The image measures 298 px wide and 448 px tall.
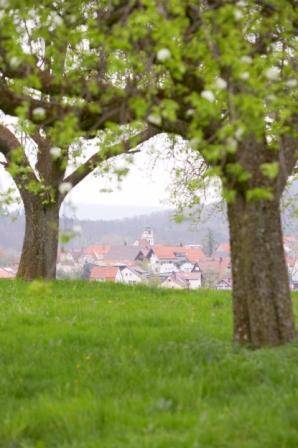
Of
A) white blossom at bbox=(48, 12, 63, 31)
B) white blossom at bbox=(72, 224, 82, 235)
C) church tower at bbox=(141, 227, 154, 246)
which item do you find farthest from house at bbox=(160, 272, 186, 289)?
church tower at bbox=(141, 227, 154, 246)

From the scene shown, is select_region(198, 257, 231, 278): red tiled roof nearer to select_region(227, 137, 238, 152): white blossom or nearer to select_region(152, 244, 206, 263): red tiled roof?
select_region(152, 244, 206, 263): red tiled roof

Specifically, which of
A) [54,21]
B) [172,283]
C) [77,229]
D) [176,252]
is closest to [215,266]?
[176,252]

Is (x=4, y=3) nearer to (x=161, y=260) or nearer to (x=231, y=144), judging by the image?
Result: (x=231, y=144)

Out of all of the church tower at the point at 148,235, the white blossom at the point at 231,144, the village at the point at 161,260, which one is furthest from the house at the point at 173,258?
the white blossom at the point at 231,144

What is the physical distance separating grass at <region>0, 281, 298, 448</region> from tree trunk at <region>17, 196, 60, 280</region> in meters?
9.55

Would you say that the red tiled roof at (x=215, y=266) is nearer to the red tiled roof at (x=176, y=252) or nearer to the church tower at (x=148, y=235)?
the red tiled roof at (x=176, y=252)

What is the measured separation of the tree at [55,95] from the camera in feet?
22.2

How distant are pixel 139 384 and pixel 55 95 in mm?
4504

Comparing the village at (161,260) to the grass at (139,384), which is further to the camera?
the village at (161,260)

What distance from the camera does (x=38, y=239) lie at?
24.6m

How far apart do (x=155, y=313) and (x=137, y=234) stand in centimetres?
12252

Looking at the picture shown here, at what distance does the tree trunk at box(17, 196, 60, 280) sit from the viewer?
24.5 meters

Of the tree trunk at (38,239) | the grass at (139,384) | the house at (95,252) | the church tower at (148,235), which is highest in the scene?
the church tower at (148,235)

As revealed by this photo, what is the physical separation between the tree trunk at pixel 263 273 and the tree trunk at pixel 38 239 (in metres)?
14.0
